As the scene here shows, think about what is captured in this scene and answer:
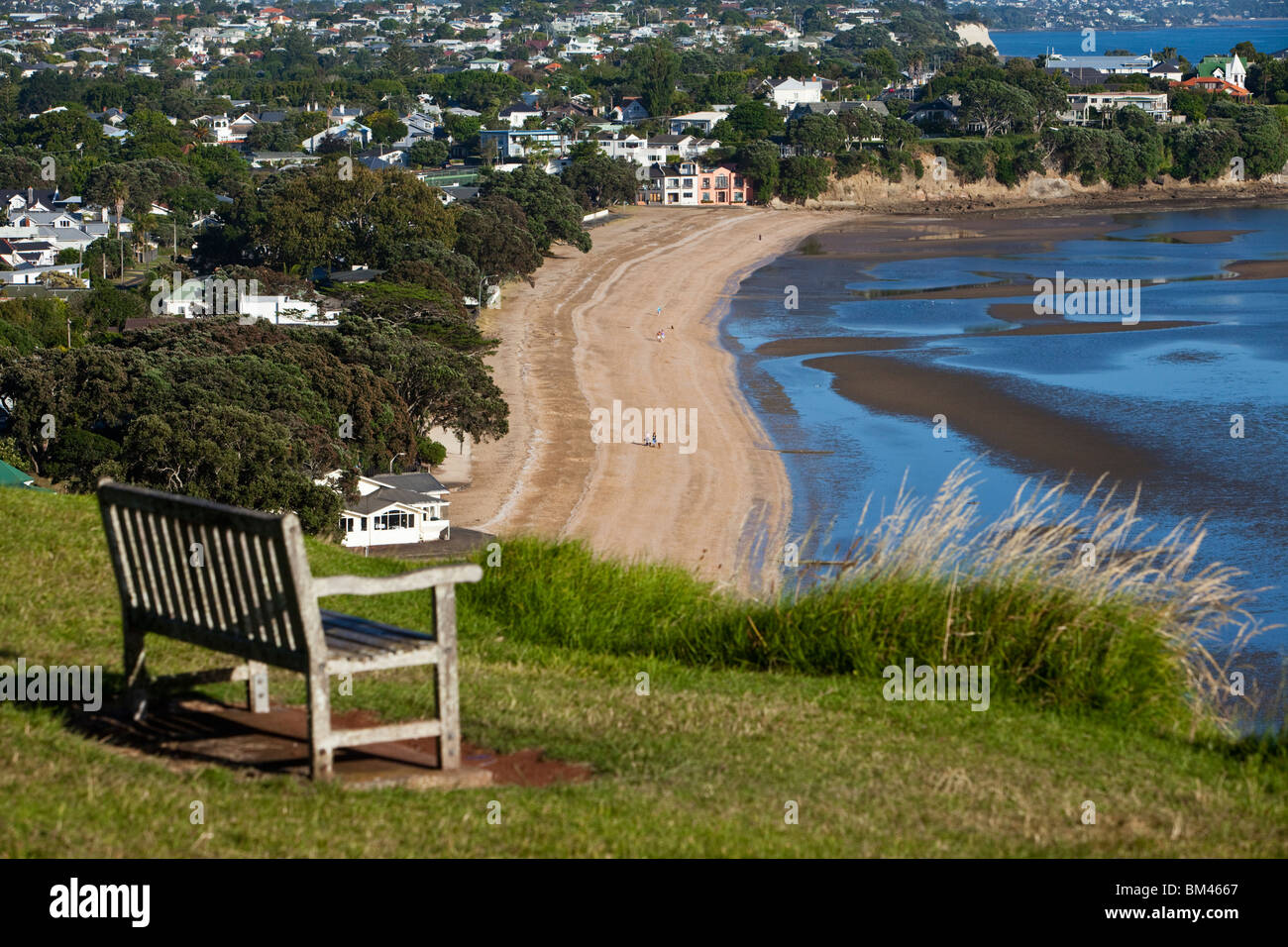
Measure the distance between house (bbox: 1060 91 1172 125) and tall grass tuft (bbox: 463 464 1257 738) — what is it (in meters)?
99.2

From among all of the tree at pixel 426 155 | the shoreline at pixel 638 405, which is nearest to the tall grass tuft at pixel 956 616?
the shoreline at pixel 638 405

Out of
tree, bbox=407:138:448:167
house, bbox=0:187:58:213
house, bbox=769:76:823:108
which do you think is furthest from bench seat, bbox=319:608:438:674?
house, bbox=769:76:823:108

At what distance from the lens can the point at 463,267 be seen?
152ft

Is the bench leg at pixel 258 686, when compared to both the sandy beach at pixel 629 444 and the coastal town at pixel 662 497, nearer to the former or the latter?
the coastal town at pixel 662 497

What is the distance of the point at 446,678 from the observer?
5258mm

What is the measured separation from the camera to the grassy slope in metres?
4.66

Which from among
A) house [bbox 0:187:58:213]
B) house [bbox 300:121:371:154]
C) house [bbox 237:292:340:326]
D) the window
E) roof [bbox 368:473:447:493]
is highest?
house [bbox 300:121:371:154]

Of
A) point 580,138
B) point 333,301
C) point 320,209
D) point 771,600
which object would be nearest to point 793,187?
point 580,138

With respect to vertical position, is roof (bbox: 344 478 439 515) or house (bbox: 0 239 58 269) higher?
house (bbox: 0 239 58 269)

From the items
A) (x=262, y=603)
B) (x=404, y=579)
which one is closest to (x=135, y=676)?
(x=262, y=603)

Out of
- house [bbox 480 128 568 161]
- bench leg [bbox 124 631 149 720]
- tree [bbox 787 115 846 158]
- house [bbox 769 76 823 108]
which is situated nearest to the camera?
bench leg [bbox 124 631 149 720]

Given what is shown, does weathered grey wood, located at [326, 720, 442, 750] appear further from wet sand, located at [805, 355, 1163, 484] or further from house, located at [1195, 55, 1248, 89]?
house, located at [1195, 55, 1248, 89]
